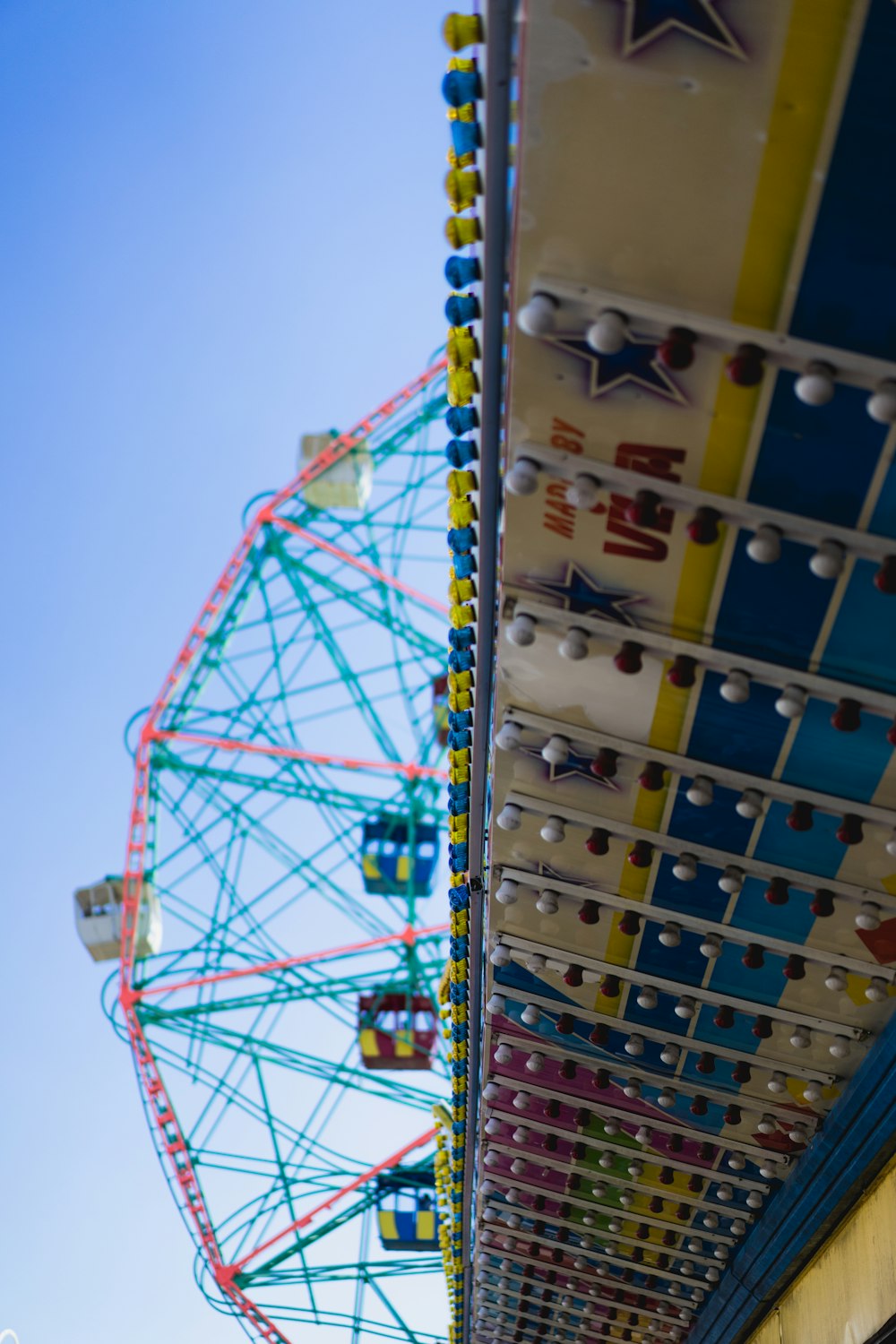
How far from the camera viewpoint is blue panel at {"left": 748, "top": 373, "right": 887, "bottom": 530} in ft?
21.4

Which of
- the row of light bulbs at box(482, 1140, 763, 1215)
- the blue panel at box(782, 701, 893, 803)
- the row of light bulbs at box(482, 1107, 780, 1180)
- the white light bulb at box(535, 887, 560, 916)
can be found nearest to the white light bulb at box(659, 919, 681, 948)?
the white light bulb at box(535, 887, 560, 916)

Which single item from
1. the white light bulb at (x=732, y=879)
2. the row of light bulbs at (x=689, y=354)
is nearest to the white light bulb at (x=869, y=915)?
the white light bulb at (x=732, y=879)

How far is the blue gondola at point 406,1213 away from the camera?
3316 cm

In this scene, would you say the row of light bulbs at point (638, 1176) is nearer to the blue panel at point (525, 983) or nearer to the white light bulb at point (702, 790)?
the blue panel at point (525, 983)

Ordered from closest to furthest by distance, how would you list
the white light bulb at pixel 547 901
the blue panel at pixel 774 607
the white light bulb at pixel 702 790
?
1. the blue panel at pixel 774 607
2. the white light bulb at pixel 702 790
3. the white light bulb at pixel 547 901

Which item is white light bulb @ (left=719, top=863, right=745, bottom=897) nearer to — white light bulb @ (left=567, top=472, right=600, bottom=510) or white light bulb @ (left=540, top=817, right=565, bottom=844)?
white light bulb @ (left=540, top=817, right=565, bottom=844)

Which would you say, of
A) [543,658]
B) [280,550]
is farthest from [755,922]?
[280,550]

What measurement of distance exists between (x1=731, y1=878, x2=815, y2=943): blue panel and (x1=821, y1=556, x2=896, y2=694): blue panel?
204 cm

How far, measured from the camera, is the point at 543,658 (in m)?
8.52

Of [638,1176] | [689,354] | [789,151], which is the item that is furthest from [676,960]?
[789,151]

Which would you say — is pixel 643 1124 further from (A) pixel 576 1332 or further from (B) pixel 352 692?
(B) pixel 352 692

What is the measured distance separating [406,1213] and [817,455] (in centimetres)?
2996

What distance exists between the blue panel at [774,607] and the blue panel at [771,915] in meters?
2.09

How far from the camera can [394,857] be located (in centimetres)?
3259
